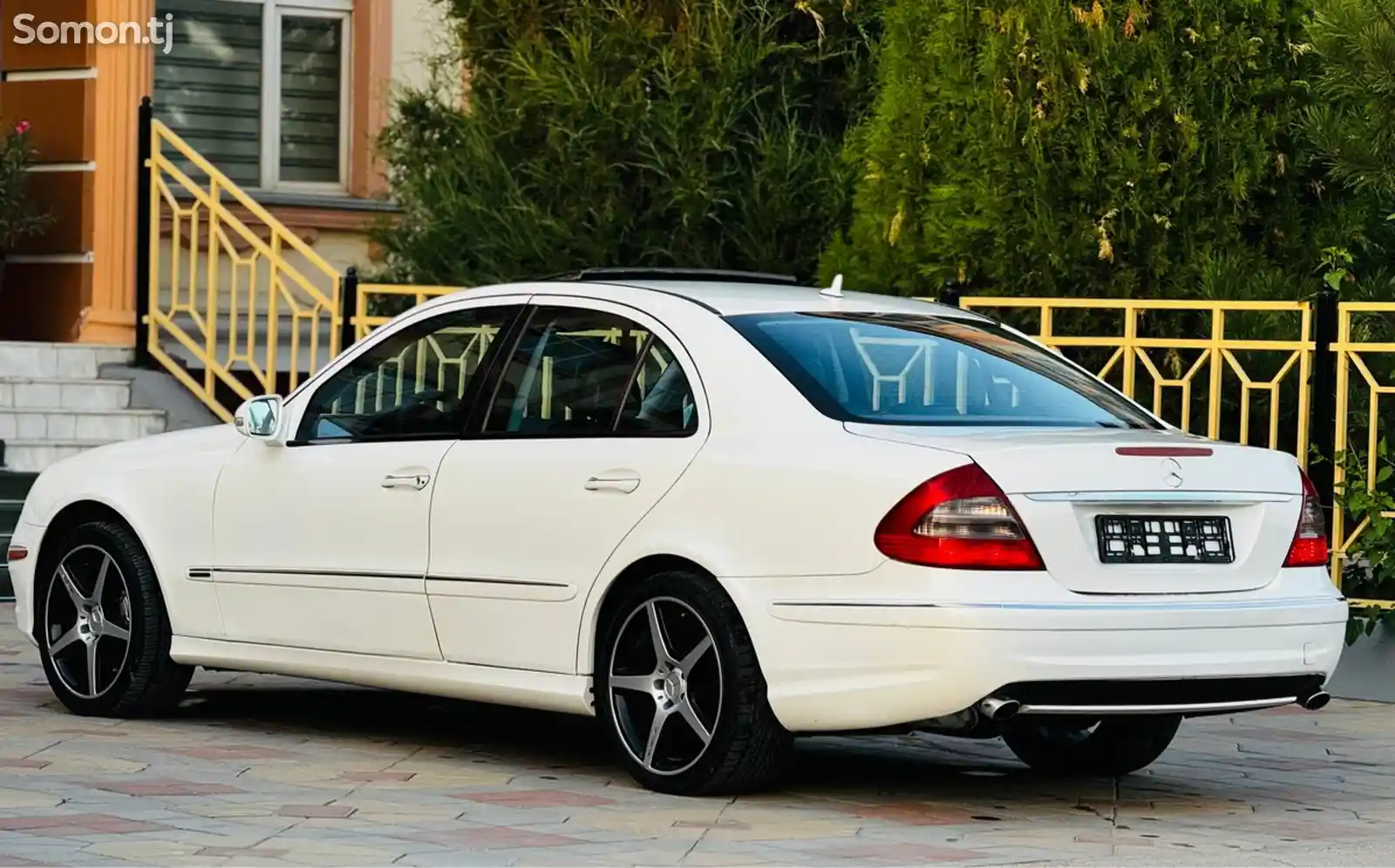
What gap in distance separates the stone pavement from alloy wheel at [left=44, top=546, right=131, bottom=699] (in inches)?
6.6

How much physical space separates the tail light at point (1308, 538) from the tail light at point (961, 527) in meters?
0.94

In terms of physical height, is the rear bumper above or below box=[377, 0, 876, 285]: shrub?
below

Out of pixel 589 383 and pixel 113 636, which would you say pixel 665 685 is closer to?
pixel 589 383

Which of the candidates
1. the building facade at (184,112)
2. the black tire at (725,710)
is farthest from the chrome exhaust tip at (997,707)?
the building facade at (184,112)

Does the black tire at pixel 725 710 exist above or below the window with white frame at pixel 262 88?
below

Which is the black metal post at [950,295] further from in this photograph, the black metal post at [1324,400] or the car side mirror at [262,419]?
the car side mirror at [262,419]

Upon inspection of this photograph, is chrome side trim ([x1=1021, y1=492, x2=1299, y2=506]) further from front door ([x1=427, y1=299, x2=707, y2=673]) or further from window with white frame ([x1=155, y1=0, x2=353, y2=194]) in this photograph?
window with white frame ([x1=155, y1=0, x2=353, y2=194])

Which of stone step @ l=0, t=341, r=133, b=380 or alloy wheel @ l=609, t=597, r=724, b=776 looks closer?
alloy wheel @ l=609, t=597, r=724, b=776

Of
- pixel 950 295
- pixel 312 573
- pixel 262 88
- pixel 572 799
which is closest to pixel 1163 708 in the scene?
pixel 572 799

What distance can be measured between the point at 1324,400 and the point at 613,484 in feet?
12.7

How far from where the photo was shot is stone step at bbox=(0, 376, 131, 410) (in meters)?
13.8

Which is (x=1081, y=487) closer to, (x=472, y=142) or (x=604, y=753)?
(x=604, y=753)

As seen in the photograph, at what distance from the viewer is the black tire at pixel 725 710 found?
6.83 m

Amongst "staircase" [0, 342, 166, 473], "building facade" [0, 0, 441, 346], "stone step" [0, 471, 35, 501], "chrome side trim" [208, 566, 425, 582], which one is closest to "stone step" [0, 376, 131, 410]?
"staircase" [0, 342, 166, 473]
